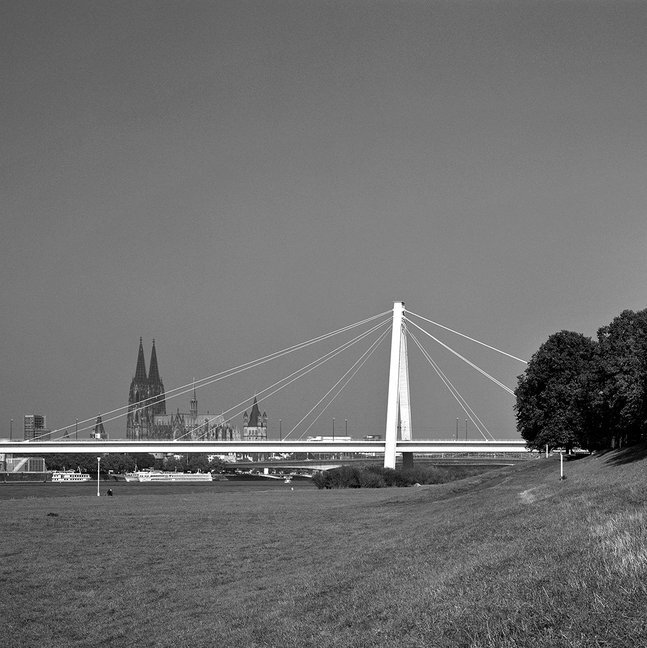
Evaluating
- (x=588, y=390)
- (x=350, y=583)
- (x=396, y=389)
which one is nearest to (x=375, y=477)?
→ (x=396, y=389)

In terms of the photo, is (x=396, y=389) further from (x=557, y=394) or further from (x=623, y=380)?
(x=623, y=380)

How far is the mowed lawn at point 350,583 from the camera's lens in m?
8.73

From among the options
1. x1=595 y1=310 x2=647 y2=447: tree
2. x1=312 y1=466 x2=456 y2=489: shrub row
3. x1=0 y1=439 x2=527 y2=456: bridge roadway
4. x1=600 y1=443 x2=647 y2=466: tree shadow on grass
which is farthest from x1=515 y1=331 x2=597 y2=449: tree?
x1=0 y1=439 x2=527 y2=456: bridge roadway

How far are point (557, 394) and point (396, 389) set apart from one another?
14184 mm

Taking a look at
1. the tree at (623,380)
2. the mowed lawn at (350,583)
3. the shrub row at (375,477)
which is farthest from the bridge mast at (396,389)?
the mowed lawn at (350,583)

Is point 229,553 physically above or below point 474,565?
below

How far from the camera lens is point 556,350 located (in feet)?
207

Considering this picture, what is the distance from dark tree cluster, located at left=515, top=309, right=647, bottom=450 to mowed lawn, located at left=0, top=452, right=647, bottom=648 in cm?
2026

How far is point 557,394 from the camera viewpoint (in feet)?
202

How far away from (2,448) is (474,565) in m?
80.7

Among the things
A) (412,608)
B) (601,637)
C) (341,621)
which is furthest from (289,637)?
(601,637)

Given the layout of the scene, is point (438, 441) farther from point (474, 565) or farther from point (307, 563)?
point (474, 565)

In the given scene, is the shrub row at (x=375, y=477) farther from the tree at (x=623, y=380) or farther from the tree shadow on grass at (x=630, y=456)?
the tree shadow on grass at (x=630, y=456)

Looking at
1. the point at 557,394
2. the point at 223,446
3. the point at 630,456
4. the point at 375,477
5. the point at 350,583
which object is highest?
the point at 557,394
